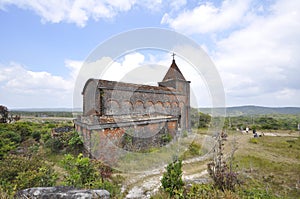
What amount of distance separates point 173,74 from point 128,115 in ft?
32.7

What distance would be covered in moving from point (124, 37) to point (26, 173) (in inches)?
336

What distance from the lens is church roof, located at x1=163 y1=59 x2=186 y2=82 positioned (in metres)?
21.8

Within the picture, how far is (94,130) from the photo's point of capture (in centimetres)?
927

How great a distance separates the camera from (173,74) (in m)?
22.0

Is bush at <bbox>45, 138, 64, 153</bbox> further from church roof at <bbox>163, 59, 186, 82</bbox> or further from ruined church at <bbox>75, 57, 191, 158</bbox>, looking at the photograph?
church roof at <bbox>163, 59, 186, 82</bbox>

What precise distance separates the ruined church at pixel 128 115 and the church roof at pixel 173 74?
0.18 m

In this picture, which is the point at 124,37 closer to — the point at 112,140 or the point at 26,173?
the point at 112,140

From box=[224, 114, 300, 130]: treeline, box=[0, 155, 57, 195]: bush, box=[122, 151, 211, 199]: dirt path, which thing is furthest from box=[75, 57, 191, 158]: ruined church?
box=[224, 114, 300, 130]: treeline

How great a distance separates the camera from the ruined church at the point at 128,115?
32.1 ft

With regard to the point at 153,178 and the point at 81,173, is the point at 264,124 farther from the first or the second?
the point at 81,173

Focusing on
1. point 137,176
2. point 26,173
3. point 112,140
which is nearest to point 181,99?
point 112,140

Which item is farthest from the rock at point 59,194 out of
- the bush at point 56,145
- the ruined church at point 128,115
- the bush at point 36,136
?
the bush at point 36,136

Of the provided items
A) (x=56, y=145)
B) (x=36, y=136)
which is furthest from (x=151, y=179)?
(x=36, y=136)

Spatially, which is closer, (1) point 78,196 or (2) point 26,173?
(1) point 78,196
